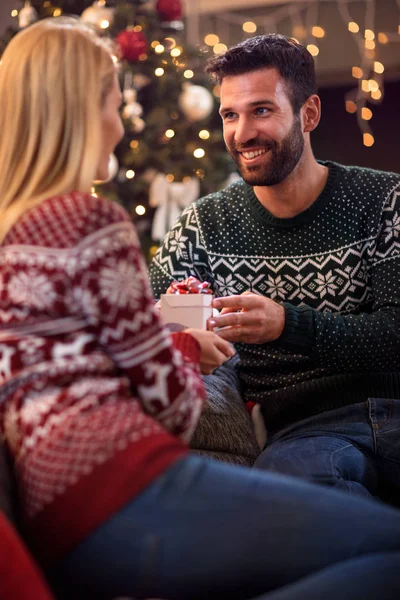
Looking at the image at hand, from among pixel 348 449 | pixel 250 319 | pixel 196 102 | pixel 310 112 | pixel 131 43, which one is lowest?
pixel 348 449

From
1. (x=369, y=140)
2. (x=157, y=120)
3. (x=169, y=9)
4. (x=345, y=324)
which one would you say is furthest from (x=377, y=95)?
(x=345, y=324)

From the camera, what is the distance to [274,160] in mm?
2301

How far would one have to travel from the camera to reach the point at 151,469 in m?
1.13

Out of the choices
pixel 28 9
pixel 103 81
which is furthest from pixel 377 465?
pixel 28 9

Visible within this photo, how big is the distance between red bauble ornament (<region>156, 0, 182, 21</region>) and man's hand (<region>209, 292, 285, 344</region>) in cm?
321

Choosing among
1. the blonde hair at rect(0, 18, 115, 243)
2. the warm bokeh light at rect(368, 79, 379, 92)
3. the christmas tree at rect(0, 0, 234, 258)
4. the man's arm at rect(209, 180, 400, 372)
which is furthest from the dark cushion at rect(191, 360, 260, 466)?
the warm bokeh light at rect(368, 79, 379, 92)

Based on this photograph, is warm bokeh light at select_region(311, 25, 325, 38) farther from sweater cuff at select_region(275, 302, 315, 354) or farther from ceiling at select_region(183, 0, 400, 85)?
sweater cuff at select_region(275, 302, 315, 354)

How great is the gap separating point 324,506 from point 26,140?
29.6 inches

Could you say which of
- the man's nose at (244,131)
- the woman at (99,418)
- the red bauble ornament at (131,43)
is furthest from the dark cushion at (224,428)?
the red bauble ornament at (131,43)

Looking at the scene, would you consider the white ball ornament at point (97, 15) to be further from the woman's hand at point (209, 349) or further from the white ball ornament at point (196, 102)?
the woman's hand at point (209, 349)

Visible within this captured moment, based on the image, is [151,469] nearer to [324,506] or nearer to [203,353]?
[324,506]

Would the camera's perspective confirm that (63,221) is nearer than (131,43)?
Yes

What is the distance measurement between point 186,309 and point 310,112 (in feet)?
3.26

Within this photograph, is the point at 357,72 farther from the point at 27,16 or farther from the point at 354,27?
the point at 27,16
